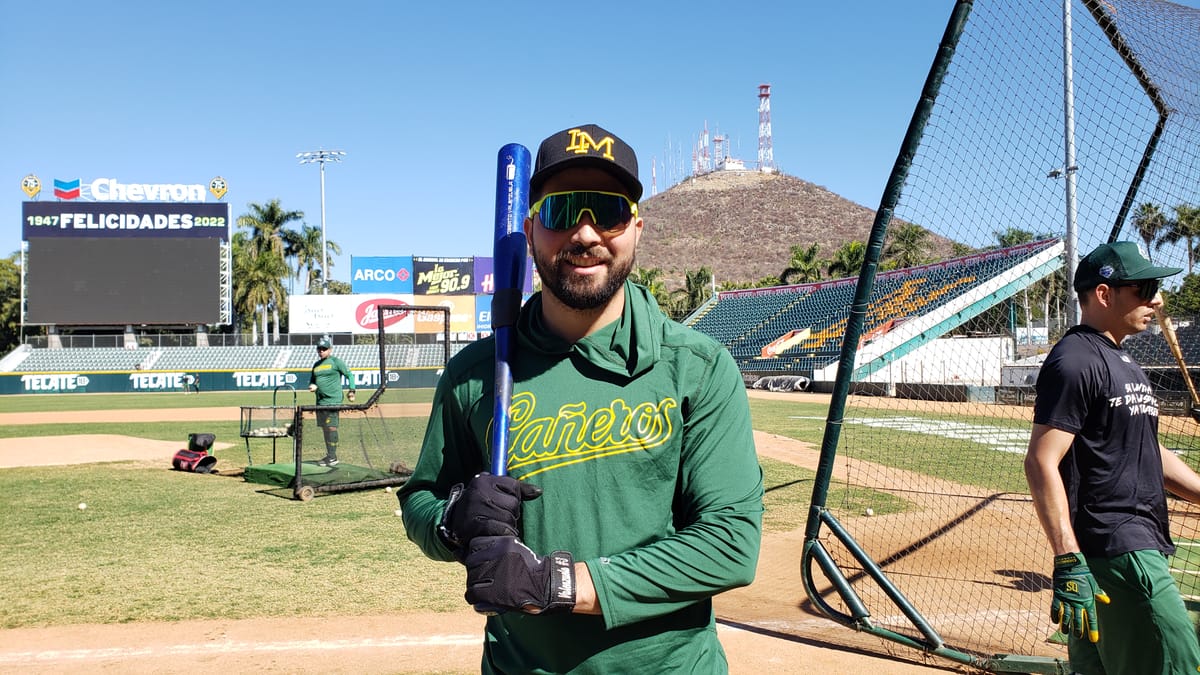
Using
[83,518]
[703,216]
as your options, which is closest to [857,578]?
[83,518]

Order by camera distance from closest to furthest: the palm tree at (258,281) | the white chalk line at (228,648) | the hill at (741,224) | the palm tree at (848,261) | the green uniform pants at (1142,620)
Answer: the green uniform pants at (1142,620) → the white chalk line at (228,648) → the palm tree at (848,261) → the palm tree at (258,281) → the hill at (741,224)

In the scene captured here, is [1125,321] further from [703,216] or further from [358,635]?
[703,216]

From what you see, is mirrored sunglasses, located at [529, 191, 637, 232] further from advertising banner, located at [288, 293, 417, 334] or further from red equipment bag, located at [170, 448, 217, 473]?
advertising banner, located at [288, 293, 417, 334]

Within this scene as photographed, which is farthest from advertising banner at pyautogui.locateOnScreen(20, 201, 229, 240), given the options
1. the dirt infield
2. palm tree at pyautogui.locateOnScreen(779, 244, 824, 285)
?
the dirt infield

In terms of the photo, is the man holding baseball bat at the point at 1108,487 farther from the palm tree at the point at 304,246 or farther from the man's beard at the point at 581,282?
the palm tree at the point at 304,246

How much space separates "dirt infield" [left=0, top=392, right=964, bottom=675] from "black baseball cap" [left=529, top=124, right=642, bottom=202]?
140 inches

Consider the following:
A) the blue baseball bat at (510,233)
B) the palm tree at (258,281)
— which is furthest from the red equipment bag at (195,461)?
the palm tree at (258,281)

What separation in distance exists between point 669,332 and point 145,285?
47.3 m

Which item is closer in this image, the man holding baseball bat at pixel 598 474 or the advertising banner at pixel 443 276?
the man holding baseball bat at pixel 598 474

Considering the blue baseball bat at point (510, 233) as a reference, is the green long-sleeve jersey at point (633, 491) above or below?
below

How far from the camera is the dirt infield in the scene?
15.6 feet

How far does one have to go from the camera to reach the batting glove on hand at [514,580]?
5.38 ft

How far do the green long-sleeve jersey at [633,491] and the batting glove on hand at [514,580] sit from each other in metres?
0.08

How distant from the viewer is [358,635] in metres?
5.29
